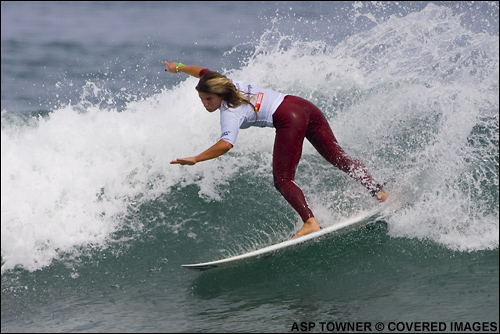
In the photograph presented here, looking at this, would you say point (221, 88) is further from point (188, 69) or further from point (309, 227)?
point (309, 227)

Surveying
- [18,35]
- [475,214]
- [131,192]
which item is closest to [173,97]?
[131,192]

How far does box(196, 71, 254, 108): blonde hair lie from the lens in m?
4.69

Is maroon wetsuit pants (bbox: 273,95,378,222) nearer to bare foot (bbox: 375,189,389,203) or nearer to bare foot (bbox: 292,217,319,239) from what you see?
bare foot (bbox: 292,217,319,239)

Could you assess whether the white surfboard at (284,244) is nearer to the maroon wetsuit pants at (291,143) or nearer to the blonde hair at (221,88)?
the maroon wetsuit pants at (291,143)

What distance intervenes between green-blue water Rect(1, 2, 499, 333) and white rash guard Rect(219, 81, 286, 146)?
1250mm

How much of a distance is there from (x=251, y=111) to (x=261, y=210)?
1.50 m

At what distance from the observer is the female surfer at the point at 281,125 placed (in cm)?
473

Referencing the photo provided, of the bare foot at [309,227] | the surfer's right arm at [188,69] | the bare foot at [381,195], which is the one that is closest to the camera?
the bare foot at [309,227]

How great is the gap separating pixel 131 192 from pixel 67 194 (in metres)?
0.66

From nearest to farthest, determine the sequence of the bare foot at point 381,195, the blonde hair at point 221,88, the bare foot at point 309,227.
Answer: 1. the blonde hair at point 221,88
2. the bare foot at point 309,227
3. the bare foot at point 381,195

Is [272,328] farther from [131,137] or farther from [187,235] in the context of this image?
[131,137]

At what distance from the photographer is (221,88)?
4707mm

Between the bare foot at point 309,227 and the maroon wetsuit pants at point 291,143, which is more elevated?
the maroon wetsuit pants at point 291,143

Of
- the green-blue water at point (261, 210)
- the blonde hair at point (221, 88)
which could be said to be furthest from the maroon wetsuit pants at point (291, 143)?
the green-blue water at point (261, 210)
